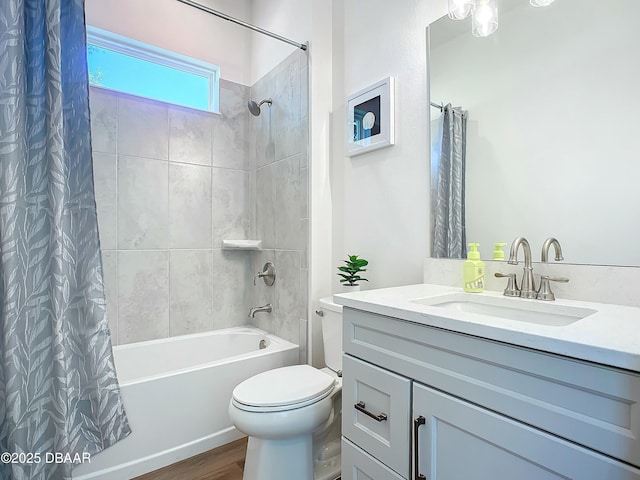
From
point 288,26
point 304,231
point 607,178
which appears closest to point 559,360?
point 607,178

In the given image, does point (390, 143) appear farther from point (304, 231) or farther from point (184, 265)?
→ point (184, 265)

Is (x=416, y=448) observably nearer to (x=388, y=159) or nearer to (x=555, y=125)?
(x=555, y=125)

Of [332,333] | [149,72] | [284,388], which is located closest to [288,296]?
[332,333]

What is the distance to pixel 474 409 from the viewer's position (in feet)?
2.48

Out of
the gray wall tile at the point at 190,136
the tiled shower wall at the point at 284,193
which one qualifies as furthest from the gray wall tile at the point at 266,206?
the gray wall tile at the point at 190,136

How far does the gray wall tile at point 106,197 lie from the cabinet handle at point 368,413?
1.79 meters

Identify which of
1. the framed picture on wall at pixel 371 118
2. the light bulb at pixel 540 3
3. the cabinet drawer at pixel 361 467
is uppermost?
the light bulb at pixel 540 3

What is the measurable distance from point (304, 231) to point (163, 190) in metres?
1.01

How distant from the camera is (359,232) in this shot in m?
1.88

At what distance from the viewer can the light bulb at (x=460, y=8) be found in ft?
4.24

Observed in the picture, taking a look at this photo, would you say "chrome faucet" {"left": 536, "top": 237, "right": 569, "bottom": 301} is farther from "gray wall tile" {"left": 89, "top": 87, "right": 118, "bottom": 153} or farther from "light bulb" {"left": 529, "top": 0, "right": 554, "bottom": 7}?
"gray wall tile" {"left": 89, "top": 87, "right": 118, "bottom": 153}

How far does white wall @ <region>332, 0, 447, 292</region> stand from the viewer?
1.54 m

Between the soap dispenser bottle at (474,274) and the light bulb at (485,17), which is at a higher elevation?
the light bulb at (485,17)

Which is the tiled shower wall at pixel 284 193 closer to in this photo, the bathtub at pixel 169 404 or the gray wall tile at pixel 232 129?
the gray wall tile at pixel 232 129
